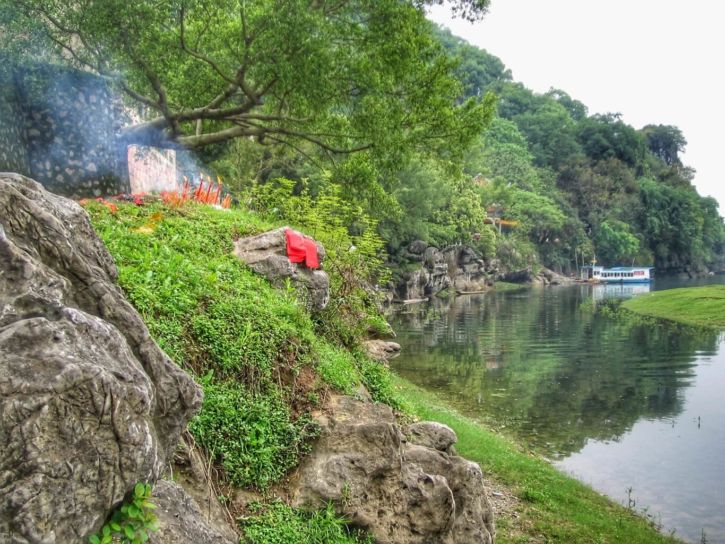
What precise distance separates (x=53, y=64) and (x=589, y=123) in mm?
106237

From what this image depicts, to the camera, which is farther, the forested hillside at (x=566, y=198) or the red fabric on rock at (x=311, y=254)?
the forested hillside at (x=566, y=198)

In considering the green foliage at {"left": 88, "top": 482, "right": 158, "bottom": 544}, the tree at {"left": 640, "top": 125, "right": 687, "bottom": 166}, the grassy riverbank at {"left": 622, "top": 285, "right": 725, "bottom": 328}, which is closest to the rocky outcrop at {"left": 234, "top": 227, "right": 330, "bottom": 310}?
the green foliage at {"left": 88, "top": 482, "right": 158, "bottom": 544}

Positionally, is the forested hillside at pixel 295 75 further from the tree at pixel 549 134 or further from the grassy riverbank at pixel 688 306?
the tree at pixel 549 134

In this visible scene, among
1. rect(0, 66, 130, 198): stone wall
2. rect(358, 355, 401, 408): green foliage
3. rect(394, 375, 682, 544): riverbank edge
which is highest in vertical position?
rect(0, 66, 130, 198): stone wall

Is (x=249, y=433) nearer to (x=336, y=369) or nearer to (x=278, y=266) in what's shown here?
(x=336, y=369)

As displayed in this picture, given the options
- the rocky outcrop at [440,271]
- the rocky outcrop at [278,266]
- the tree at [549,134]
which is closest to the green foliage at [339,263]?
the rocky outcrop at [278,266]

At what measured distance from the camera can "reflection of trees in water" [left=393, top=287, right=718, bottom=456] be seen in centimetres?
1806

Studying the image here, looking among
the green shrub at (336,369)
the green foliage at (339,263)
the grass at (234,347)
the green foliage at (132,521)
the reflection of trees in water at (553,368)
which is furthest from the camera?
the reflection of trees in water at (553,368)

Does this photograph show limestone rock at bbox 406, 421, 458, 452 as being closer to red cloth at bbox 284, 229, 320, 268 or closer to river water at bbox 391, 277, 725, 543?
red cloth at bbox 284, 229, 320, 268

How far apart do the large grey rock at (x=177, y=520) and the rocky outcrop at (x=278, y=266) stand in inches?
204

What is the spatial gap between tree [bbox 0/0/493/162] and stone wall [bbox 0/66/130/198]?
541 millimetres

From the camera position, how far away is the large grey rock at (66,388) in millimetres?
2789

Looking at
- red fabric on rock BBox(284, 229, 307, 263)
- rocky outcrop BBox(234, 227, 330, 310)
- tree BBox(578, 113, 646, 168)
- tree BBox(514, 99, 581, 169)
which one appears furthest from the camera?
tree BBox(514, 99, 581, 169)

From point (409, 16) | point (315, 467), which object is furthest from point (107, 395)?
point (409, 16)
